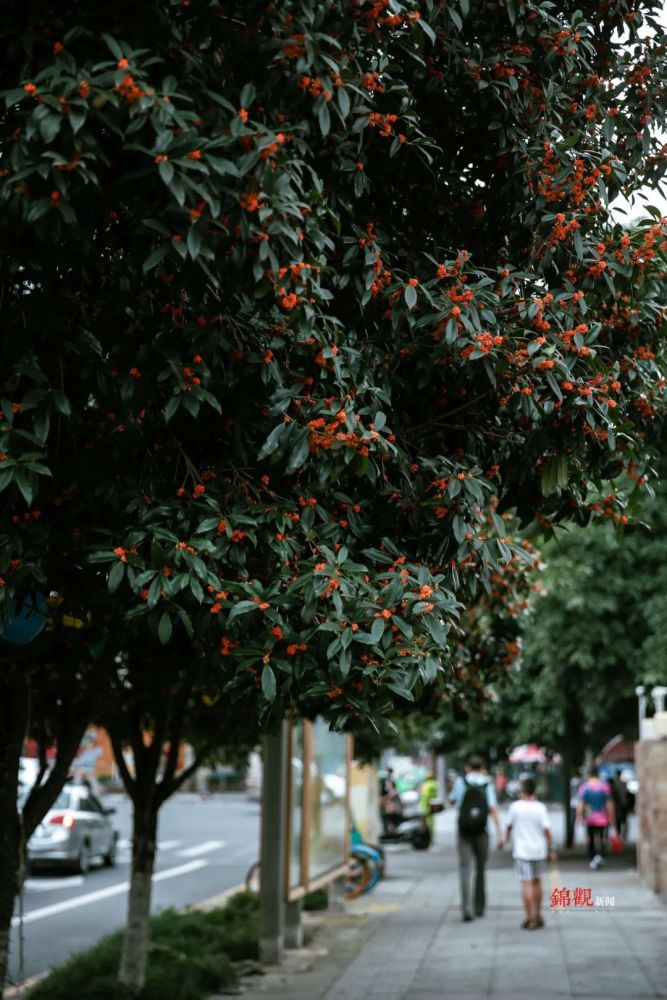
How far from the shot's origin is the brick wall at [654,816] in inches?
719

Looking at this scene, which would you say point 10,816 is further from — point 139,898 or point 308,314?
point 308,314

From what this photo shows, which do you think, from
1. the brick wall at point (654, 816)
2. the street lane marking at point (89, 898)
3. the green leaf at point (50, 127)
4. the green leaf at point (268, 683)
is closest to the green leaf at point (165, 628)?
the green leaf at point (268, 683)

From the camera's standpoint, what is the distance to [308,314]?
4.85m

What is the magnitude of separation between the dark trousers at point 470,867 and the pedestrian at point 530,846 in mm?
925

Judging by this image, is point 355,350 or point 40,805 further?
point 40,805

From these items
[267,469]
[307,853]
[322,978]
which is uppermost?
[267,469]

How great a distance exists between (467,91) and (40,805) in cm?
474

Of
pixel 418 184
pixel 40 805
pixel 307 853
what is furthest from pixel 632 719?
pixel 418 184

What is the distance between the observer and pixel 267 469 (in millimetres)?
5418

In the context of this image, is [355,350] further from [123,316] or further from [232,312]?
[123,316]

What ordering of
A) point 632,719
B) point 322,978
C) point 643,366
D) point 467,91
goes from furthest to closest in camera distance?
point 632,719, point 322,978, point 643,366, point 467,91

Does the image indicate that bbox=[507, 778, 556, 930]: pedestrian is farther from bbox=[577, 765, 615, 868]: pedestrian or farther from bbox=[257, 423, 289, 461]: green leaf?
bbox=[257, 423, 289, 461]: green leaf

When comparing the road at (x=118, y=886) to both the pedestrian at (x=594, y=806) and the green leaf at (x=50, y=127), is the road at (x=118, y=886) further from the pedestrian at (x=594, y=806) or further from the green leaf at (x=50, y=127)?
the green leaf at (x=50, y=127)

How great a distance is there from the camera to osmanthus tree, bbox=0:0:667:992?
4539mm
